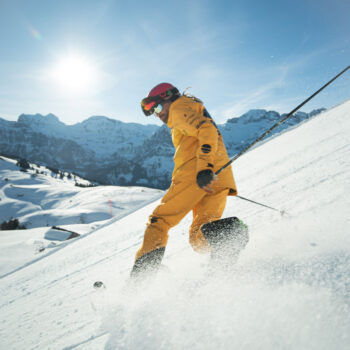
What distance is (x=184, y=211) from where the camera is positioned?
205 centimetres

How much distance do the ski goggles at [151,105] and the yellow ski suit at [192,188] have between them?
269 mm

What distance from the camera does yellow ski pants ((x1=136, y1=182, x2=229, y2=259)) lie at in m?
1.98

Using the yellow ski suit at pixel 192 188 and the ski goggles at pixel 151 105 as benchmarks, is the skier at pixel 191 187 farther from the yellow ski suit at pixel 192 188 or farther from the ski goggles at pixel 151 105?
the ski goggles at pixel 151 105

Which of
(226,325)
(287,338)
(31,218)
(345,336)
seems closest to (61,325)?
(226,325)

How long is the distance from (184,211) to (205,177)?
392 millimetres

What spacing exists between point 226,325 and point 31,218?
145 feet

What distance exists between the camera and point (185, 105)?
223 cm

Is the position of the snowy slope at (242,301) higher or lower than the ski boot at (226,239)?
lower

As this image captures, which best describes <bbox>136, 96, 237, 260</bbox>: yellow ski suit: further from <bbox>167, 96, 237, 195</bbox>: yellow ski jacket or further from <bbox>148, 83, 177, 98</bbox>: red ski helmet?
<bbox>148, 83, 177, 98</bbox>: red ski helmet

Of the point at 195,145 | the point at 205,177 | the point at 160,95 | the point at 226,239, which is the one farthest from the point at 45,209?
the point at 226,239

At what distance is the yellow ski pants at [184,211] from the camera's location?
198 cm

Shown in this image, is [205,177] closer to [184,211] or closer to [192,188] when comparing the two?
[192,188]

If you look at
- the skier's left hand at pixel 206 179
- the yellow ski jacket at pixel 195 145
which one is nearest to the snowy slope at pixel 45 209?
the yellow ski jacket at pixel 195 145

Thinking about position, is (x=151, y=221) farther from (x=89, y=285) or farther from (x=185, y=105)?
(x=89, y=285)
